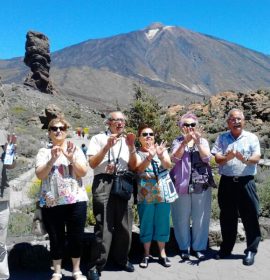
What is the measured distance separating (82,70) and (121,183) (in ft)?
582

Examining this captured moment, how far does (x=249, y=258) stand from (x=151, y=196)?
4.59 feet

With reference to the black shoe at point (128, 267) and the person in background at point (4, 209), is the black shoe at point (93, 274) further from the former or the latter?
the person in background at point (4, 209)

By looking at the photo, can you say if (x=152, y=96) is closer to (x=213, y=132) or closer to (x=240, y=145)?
(x=213, y=132)

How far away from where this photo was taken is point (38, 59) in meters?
62.0

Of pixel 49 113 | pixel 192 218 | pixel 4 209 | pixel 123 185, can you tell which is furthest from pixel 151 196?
pixel 49 113

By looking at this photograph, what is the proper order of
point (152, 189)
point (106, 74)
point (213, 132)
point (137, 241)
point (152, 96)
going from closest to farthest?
point (152, 189), point (137, 241), point (152, 96), point (213, 132), point (106, 74)

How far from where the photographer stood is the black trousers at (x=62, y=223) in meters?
4.32

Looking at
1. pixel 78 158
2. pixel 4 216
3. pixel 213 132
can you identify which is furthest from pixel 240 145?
pixel 213 132

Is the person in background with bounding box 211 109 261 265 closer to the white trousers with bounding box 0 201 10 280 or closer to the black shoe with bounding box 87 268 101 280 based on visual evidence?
the black shoe with bounding box 87 268 101 280

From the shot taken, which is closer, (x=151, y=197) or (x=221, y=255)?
(x=151, y=197)

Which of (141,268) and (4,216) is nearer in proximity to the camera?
(4,216)

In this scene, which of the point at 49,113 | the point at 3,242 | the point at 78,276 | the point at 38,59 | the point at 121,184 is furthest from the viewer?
the point at 38,59

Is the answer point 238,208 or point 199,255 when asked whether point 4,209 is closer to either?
point 199,255

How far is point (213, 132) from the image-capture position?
2762 cm
